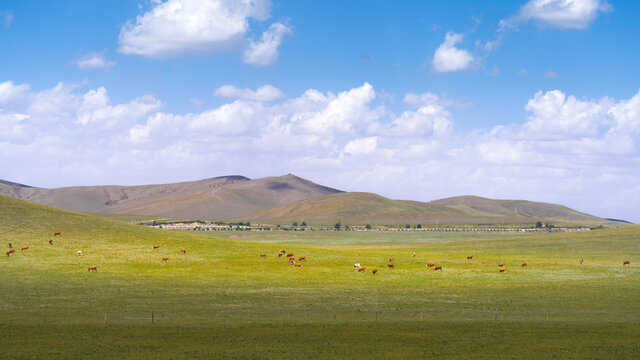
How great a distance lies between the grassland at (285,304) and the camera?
33.2 meters

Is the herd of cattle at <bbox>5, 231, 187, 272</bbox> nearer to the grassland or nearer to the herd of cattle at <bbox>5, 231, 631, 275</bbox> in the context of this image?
the herd of cattle at <bbox>5, 231, 631, 275</bbox>

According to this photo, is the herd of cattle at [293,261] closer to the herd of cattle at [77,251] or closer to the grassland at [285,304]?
the herd of cattle at [77,251]

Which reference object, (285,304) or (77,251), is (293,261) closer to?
(77,251)

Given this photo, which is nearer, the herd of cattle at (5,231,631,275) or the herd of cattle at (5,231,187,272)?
the herd of cattle at (5,231,187,272)

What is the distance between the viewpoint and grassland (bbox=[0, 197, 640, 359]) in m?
33.2

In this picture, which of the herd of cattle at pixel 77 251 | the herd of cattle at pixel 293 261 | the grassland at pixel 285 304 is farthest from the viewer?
the herd of cattle at pixel 293 261

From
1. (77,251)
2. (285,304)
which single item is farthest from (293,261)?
(285,304)

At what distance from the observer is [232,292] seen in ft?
184

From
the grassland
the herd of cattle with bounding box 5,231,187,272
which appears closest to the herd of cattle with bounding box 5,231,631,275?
the herd of cattle with bounding box 5,231,187,272

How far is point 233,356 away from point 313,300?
21.5 metres

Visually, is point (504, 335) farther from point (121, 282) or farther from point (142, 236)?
point (142, 236)

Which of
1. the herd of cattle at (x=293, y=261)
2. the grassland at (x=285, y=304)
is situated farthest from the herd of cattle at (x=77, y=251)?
the grassland at (x=285, y=304)

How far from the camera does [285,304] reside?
49625 millimetres

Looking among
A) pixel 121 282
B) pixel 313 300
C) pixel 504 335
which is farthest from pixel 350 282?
pixel 504 335
